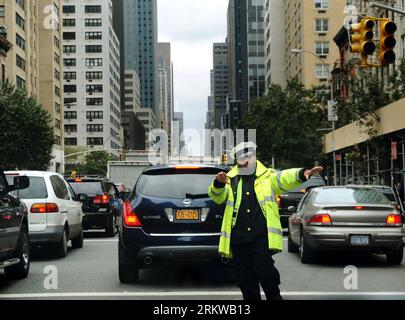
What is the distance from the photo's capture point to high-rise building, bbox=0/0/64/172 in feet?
252

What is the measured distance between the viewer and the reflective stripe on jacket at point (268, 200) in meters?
6.75

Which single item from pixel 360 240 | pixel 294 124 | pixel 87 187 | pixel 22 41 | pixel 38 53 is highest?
pixel 38 53

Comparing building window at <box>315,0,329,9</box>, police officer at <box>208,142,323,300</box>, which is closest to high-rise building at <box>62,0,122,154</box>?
building window at <box>315,0,329,9</box>

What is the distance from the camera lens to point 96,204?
20109 millimetres

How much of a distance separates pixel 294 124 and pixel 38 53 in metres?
55.2

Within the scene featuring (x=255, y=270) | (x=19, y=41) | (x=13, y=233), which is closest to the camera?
(x=255, y=270)

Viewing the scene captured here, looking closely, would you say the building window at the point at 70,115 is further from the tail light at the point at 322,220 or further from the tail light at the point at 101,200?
the tail light at the point at 322,220

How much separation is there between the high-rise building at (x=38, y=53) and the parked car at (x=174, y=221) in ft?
206

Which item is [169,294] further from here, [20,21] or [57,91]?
[57,91]

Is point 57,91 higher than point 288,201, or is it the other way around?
point 57,91

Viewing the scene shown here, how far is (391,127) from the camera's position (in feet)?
107

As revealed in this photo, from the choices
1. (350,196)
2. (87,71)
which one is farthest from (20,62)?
(350,196)

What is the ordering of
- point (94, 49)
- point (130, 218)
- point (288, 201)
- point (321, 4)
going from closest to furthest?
point (130, 218) → point (288, 201) → point (321, 4) → point (94, 49)

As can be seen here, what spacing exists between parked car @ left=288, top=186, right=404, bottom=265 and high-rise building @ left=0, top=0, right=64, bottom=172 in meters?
61.3
